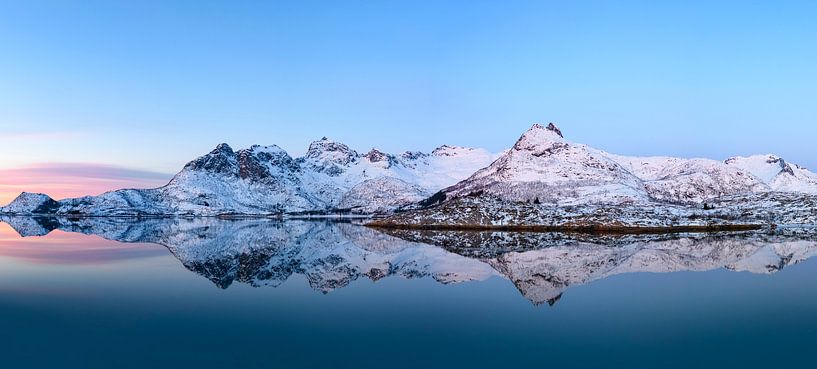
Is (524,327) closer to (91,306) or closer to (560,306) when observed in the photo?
(560,306)

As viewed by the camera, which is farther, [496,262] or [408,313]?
[496,262]

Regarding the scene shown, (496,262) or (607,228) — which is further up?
(607,228)

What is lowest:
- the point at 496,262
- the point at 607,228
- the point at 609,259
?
the point at 496,262

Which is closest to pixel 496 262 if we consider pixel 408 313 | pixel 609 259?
pixel 609 259

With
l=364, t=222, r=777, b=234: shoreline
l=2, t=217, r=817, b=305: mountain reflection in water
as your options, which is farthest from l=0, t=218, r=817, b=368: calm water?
l=364, t=222, r=777, b=234: shoreline

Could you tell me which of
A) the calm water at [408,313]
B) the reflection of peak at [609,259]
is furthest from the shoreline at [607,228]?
the calm water at [408,313]

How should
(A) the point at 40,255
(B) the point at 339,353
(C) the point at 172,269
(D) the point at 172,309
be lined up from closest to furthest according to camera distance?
1. (B) the point at 339,353
2. (D) the point at 172,309
3. (C) the point at 172,269
4. (A) the point at 40,255

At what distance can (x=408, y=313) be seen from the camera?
3194 centimetres

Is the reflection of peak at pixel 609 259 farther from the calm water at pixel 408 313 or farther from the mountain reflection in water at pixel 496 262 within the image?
the calm water at pixel 408 313

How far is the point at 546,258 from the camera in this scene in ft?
209

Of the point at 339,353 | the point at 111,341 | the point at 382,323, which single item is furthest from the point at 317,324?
the point at 111,341

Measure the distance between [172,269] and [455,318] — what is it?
33.9 meters

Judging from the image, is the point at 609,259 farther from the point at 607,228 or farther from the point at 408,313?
the point at 607,228

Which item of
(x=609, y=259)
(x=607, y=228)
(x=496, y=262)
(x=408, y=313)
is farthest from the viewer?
(x=607, y=228)
